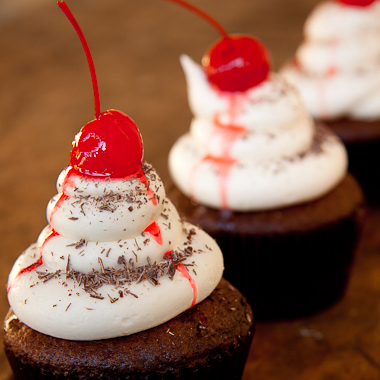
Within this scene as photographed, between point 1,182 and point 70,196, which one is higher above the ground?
point 70,196

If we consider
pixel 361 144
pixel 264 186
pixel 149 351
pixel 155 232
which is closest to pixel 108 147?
pixel 155 232

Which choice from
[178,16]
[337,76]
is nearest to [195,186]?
[337,76]

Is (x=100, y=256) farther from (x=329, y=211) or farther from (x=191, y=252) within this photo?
(x=329, y=211)

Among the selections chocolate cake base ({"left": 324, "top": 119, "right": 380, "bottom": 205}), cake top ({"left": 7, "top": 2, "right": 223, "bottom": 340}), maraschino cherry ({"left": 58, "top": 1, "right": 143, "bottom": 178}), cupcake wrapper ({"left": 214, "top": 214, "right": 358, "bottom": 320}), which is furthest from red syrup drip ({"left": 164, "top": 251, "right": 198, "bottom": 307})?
chocolate cake base ({"left": 324, "top": 119, "right": 380, "bottom": 205})

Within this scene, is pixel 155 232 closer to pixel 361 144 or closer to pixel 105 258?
pixel 105 258

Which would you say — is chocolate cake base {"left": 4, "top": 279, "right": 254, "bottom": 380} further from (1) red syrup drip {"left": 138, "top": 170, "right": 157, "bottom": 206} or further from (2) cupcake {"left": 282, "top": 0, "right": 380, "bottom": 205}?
(2) cupcake {"left": 282, "top": 0, "right": 380, "bottom": 205}

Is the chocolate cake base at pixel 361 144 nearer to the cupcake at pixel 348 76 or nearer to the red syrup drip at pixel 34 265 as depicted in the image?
the cupcake at pixel 348 76

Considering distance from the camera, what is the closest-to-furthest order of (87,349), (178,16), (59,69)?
(87,349), (59,69), (178,16)
